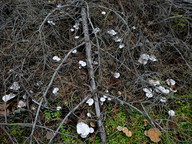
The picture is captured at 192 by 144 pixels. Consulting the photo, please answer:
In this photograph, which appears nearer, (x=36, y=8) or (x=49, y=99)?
(x=49, y=99)

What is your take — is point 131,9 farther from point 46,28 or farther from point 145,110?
point 145,110

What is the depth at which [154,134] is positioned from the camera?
6.04 feet

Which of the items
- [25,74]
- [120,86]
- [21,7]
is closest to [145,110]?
[120,86]

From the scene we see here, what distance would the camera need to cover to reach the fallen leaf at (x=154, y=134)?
5.96 feet

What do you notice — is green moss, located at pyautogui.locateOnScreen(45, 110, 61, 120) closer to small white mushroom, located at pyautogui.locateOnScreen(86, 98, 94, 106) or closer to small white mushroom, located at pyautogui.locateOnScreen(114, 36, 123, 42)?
small white mushroom, located at pyautogui.locateOnScreen(86, 98, 94, 106)

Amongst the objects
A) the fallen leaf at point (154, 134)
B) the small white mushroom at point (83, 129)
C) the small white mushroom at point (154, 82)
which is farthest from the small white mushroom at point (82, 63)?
the fallen leaf at point (154, 134)

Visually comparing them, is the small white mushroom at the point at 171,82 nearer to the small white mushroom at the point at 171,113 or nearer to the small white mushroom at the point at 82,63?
the small white mushroom at the point at 171,113

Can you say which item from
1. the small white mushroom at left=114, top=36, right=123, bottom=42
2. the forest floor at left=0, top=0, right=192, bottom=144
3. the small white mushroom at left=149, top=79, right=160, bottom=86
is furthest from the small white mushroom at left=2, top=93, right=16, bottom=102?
the small white mushroom at left=149, top=79, right=160, bottom=86

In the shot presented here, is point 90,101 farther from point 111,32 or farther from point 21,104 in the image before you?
point 111,32

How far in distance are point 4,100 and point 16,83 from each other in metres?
0.25

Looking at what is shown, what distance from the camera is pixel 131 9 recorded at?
2980mm

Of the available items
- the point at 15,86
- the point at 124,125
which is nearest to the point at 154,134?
the point at 124,125

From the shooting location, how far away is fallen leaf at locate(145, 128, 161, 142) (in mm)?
1816

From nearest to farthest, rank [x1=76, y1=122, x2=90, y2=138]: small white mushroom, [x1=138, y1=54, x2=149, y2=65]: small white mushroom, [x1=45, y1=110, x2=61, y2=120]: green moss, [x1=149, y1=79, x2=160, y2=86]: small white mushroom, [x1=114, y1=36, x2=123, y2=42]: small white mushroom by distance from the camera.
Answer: [x1=76, y1=122, x2=90, y2=138]: small white mushroom < [x1=45, y1=110, x2=61, y2=120]: green moss < [x1=149, y1=79, x2=160, y2=86]: small white mushroom < [x1=138, y1=54, x2=149, y2=65]: small white mushroom < [x1=114, y1=36, x2=123, y2=42]: small white mushroom
